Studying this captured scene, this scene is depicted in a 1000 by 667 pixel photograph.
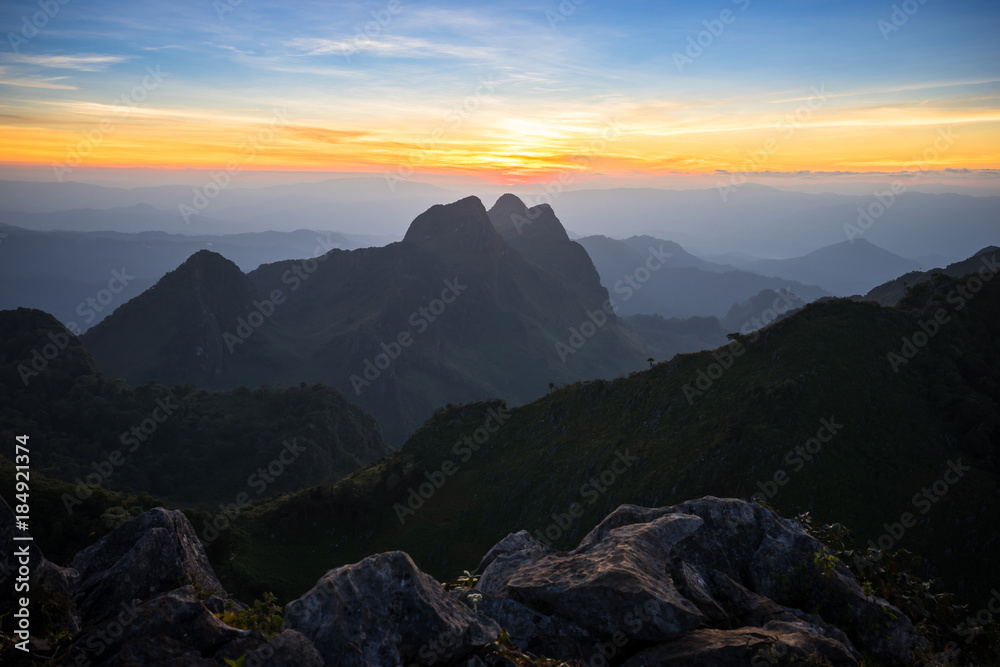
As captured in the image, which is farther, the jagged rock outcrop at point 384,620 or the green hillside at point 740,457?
the green hillside at point 740,457

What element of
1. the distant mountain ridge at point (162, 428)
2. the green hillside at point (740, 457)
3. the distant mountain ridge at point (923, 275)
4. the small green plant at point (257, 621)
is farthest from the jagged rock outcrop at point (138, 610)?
the distant mountain ridge at point (923, 275)

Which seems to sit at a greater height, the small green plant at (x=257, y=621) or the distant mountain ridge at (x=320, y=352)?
the small green plant at (x=257, y=621)

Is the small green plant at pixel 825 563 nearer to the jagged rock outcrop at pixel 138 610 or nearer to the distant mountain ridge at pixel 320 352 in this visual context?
the jagged rock outcrop at pixel 138 610

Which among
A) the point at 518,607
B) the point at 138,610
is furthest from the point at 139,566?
the point at 518,607

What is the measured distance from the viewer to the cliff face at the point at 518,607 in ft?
28.1

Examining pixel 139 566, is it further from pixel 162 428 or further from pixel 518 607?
pixel 162 428

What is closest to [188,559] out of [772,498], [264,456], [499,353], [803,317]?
[772,498]

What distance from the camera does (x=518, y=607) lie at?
10945 millimetres

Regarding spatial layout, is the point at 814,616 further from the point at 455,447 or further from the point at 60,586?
the point at 455,447

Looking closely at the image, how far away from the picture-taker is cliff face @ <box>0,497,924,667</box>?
855 cm

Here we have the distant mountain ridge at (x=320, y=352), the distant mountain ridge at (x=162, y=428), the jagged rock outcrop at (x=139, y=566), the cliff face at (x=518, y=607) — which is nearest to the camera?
the cliff face at (x=518, y=607)

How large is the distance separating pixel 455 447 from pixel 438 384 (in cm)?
12073

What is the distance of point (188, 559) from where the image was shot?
12.3 meters

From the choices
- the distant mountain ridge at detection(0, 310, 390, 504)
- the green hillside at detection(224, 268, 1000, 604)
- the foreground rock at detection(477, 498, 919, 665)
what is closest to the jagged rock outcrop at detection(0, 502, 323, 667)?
the foreground rock at detection(477, 498, 919, 665)
